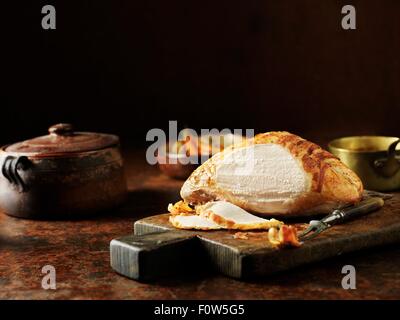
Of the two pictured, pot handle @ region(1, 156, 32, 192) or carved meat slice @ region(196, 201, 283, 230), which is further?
pot handle @ region(1, 156, 32, 192)

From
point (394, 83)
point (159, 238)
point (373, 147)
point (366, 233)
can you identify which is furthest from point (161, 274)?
point (394, 83)

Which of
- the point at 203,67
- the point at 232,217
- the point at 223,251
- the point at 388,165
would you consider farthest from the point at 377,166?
the point at 203,67

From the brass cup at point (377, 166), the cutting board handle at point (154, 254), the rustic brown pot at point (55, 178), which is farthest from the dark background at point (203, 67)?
the cutting board handle at point (154, 254)

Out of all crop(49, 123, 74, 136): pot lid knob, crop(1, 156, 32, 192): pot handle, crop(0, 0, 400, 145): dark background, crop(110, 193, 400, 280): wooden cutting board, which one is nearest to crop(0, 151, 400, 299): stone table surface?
crop(110, 193, 400, 280): wooden cutting board

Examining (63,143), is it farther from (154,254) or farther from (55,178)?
(154,254)

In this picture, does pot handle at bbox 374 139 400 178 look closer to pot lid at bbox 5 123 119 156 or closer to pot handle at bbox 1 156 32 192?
pot lid at bbox 5 123 119 156

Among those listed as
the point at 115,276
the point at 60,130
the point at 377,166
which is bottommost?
the point at 115,276
